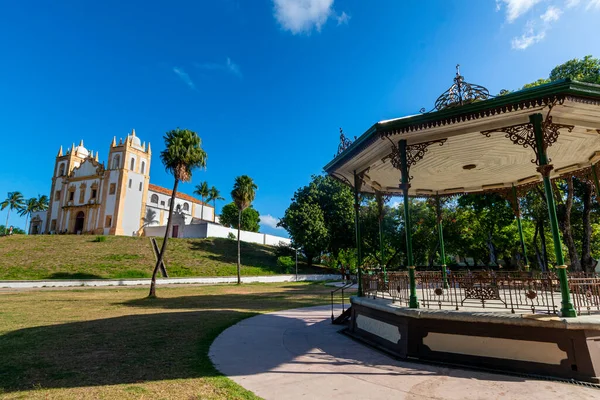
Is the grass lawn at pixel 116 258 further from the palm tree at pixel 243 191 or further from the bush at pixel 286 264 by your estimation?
the palm tree at pixel 243 191

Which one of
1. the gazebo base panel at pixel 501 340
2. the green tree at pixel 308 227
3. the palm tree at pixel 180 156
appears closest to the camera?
the gazebo base panel at pixel 501 340

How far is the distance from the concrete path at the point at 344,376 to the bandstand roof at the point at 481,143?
196 inches

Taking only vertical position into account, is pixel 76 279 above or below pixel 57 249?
below

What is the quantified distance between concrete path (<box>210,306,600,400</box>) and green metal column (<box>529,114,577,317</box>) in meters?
1.49

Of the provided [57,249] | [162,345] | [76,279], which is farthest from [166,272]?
[162,345]

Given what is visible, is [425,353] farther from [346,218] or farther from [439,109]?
[346,218]

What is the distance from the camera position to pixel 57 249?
140 ft

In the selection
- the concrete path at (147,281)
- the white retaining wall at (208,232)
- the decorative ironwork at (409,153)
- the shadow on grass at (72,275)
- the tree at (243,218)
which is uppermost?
the tree at (243,218)

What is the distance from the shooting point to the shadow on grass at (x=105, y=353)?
5.86 metres

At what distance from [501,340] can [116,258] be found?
44191 mm

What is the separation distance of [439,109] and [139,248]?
48022mm

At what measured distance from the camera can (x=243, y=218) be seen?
256ft

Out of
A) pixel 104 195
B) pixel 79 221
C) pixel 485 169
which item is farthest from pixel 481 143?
pixel 79 221

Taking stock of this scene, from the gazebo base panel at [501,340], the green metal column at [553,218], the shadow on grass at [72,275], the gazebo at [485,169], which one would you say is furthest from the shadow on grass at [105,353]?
the shadow on grass at [72,275]
